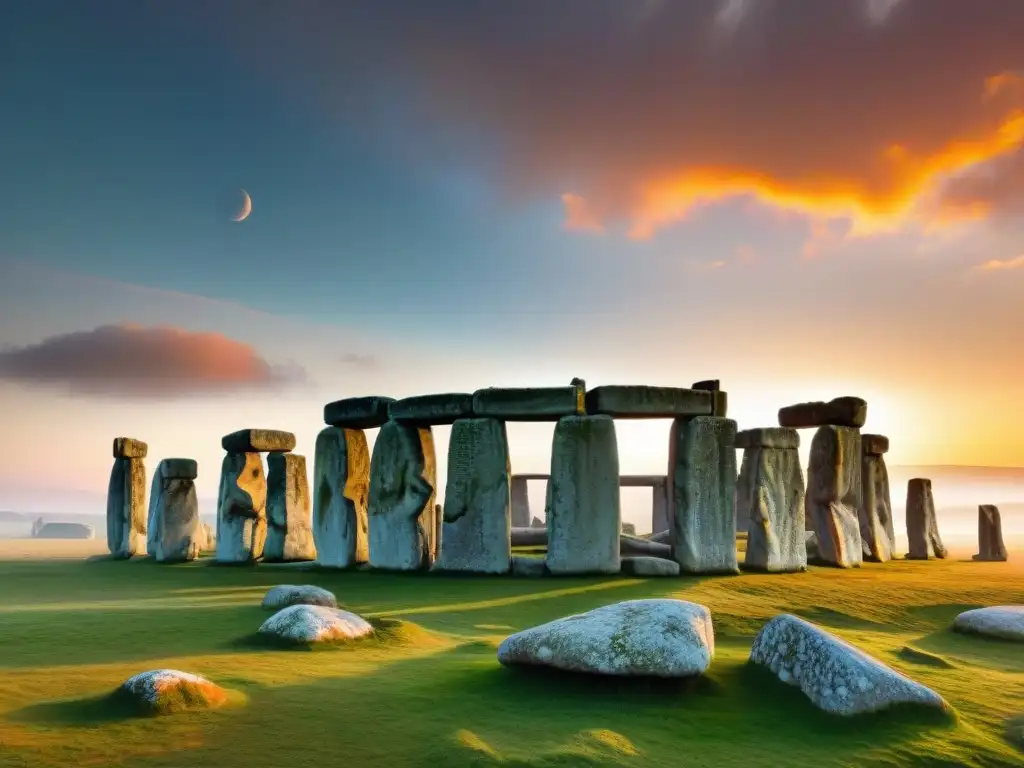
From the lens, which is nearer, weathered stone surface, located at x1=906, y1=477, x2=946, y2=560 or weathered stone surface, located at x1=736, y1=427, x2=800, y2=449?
weathered stone surface, located at x1=736, y1=427, x2=800, y2=449

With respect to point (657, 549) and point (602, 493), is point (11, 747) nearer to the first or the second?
point (602, 493)

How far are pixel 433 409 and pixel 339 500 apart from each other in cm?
287

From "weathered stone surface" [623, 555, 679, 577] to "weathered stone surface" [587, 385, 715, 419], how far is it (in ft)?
7.15

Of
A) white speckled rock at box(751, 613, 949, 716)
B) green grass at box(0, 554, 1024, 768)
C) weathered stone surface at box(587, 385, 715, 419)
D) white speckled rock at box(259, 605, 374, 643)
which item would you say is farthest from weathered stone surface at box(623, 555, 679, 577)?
white speckled rock at box(751, 613, 949, 716)

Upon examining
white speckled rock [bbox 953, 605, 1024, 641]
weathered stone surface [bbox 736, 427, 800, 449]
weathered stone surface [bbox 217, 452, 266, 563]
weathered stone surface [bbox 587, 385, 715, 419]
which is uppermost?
weathered stone surface [bbox 587, 385, 715, 419]

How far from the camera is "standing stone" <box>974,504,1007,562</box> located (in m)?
19.7

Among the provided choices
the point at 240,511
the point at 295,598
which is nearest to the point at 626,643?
the point at 295,598

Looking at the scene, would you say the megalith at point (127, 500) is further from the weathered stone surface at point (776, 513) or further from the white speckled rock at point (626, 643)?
the white speckled rock at point (626, 643)

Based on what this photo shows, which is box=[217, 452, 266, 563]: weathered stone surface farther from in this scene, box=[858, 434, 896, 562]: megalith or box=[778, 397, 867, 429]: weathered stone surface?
box=[858, 434, 896, 562]: megalith

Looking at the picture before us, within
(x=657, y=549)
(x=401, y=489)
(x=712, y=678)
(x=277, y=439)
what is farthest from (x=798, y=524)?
(x=277, y=439)

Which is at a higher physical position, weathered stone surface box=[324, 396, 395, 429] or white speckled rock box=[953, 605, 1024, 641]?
weathered stone surface box=[324, 396, 395, 429]

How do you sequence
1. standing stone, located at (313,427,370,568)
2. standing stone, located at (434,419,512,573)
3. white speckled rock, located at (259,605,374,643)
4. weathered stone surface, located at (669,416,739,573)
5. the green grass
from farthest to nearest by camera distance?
standing stone, located at (313,427,370,568)
standing stone, located at (434,419,512,573)
weathered stone surface, located at (669,416,739,573)
white speckled rock, located at (259,605,374,643)
the green grass

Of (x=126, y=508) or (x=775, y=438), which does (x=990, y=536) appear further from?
(x=126, y=508)

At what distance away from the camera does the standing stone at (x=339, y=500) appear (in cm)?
1509
